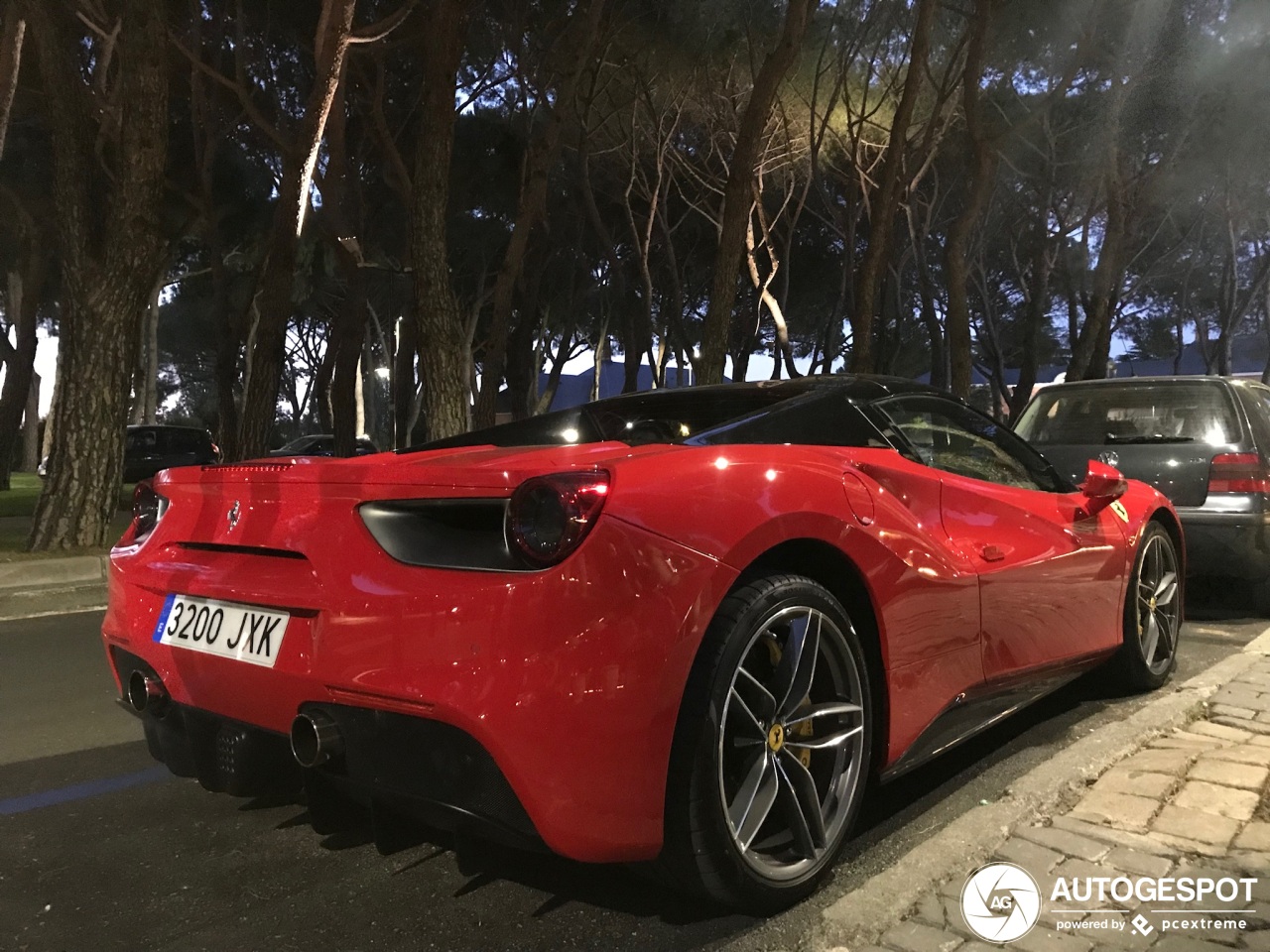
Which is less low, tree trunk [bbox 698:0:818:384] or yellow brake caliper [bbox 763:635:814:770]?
tree trunk [bbox 698:0:818:384]

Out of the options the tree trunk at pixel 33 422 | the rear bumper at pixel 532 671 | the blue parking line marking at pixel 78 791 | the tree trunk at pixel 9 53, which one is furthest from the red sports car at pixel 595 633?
the tree trunk at pixel 33 422

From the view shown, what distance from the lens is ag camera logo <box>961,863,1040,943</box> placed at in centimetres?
210

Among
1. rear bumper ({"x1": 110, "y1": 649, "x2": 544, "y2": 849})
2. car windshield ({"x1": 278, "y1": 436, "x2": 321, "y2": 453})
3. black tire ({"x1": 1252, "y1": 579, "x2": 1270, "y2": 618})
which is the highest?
car windshield ({"x1": 278, "y1": 436, "x2": 321, "y2": 453})

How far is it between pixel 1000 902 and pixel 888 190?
13619 millimetres

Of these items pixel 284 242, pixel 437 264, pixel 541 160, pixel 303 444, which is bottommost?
pixel 303 444

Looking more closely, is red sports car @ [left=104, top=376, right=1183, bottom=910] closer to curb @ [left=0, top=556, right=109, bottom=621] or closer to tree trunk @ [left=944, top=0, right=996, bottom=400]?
curb @ [left=0, top=556, right=109, bottom=621]

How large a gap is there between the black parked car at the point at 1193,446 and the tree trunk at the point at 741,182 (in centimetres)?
588

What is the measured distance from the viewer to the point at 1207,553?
5531mm

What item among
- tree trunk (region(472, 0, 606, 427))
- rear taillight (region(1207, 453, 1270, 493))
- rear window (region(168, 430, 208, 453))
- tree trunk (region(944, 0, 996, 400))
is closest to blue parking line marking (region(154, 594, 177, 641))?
rear taillight (region(1207, 453, 1270, 493))

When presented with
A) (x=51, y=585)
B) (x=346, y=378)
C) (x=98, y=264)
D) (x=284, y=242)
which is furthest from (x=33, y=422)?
(x=51, y=585)

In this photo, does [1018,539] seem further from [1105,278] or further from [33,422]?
[33,422]

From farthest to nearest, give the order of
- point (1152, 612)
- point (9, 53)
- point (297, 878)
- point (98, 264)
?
point (9, 53), point (98, 264), point (1152, 612), point (297, 878)

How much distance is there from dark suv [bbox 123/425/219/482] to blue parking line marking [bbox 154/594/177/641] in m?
19.5

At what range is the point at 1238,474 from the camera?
18.3 feet
